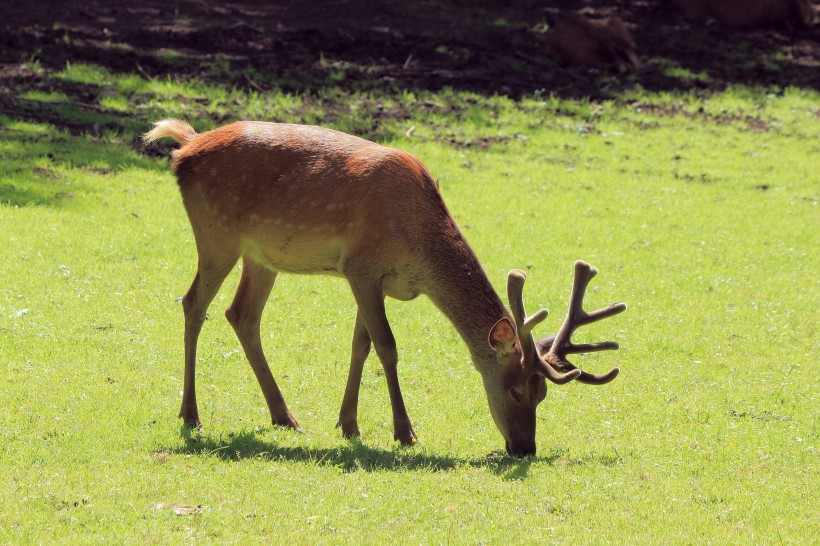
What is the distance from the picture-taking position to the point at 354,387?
7.72 metres

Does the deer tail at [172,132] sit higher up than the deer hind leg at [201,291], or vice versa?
the deer tail at [172,132]

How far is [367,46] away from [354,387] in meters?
12.1

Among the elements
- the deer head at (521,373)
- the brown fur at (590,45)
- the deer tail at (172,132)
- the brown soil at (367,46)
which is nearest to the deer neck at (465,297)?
the deer head at (521,373)

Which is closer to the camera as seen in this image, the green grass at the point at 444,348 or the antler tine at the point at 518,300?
the green grass at the point at 444,348

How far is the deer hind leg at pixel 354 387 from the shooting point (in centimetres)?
771

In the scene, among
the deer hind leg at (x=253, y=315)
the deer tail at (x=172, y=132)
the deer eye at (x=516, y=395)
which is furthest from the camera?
the deer tail at (x=172, y=132)

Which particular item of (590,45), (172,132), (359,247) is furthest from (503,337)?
(590,45)

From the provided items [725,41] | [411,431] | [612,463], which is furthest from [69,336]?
[725,41]

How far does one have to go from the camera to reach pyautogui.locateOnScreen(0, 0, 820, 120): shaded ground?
55.4ft

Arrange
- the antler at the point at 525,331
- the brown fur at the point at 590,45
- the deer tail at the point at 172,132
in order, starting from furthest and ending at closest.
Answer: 1. the brown fur at the point at 590,45
2. the deer tail at the point at 172,132
3. the antler at the point at 525,331

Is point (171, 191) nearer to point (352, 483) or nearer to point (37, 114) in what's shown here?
point (37, 114)

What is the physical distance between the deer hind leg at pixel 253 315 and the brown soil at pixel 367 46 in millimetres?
8126

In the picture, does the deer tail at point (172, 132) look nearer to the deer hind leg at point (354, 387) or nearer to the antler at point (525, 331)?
the deer hind leg at point (354, 387)

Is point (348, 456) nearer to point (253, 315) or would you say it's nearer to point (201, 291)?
point (253, 315)
